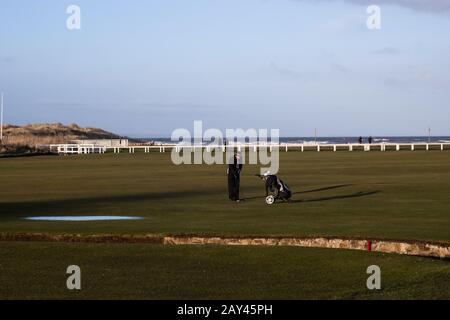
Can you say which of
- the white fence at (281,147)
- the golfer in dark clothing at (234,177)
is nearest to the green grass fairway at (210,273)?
the golfer in dark clothing at (234,177)

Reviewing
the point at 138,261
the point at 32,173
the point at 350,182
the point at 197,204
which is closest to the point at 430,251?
the point at 138,261

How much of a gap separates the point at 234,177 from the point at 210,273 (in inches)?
571

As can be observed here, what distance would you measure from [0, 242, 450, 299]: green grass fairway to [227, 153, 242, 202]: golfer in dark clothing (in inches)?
441

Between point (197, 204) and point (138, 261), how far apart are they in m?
12.5

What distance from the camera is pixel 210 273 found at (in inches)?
674

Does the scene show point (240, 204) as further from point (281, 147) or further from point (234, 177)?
point (281, 147)

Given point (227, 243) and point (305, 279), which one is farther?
point (227, 243)

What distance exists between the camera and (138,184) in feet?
140

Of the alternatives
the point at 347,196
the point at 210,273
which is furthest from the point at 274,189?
the point at 210,273

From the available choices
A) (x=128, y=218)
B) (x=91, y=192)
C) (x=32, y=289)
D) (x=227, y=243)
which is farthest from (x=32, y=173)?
(x=32, y=289)

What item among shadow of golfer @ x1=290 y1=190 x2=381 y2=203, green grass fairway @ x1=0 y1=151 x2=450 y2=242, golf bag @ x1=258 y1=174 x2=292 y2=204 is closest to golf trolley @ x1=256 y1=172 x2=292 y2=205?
golf bag @ x1=258 y1=174 x2=292 y2=204
